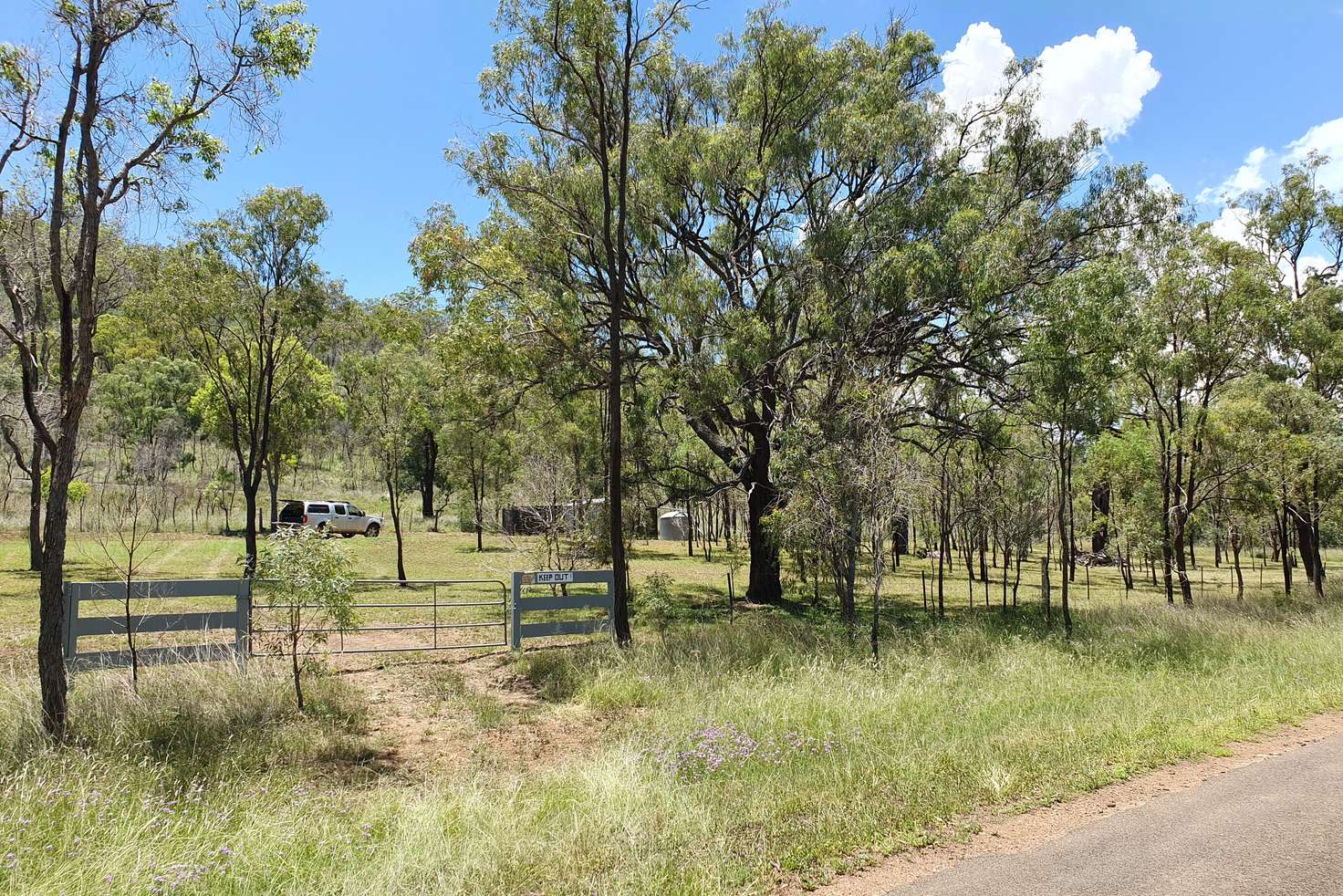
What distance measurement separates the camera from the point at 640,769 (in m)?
5.86

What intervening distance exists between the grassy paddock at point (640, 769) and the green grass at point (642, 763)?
3 centimetres

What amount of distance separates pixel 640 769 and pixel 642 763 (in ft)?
1.18

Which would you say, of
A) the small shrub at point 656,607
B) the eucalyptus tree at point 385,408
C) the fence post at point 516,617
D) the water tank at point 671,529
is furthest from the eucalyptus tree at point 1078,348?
the water tank at point 671,529

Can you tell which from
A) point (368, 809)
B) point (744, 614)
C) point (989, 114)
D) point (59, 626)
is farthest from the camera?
point (989, 114)

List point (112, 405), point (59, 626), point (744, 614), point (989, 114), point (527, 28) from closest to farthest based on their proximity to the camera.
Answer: point (59, 626)
point (527, 28)
point (744, 614)
point (989, 114)
point (112, 405)

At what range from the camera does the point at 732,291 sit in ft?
52.2

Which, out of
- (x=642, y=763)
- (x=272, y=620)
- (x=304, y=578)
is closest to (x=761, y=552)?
(x=272, y=620)

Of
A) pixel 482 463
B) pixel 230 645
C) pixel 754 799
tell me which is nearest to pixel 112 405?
pixel 482 463

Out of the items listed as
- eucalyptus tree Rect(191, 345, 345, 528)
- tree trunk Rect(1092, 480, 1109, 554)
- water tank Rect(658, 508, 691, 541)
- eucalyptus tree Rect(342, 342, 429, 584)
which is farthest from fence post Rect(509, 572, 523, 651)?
water tank Rect(658, 508, 691, 541)

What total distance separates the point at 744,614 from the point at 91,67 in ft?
43.5

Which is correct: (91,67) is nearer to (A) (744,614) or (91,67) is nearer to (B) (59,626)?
(B) (59,626)

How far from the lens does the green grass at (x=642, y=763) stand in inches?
169

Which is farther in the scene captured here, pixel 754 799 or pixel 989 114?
pixel 989 114

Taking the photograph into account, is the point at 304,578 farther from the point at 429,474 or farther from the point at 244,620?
the point at 429,474
